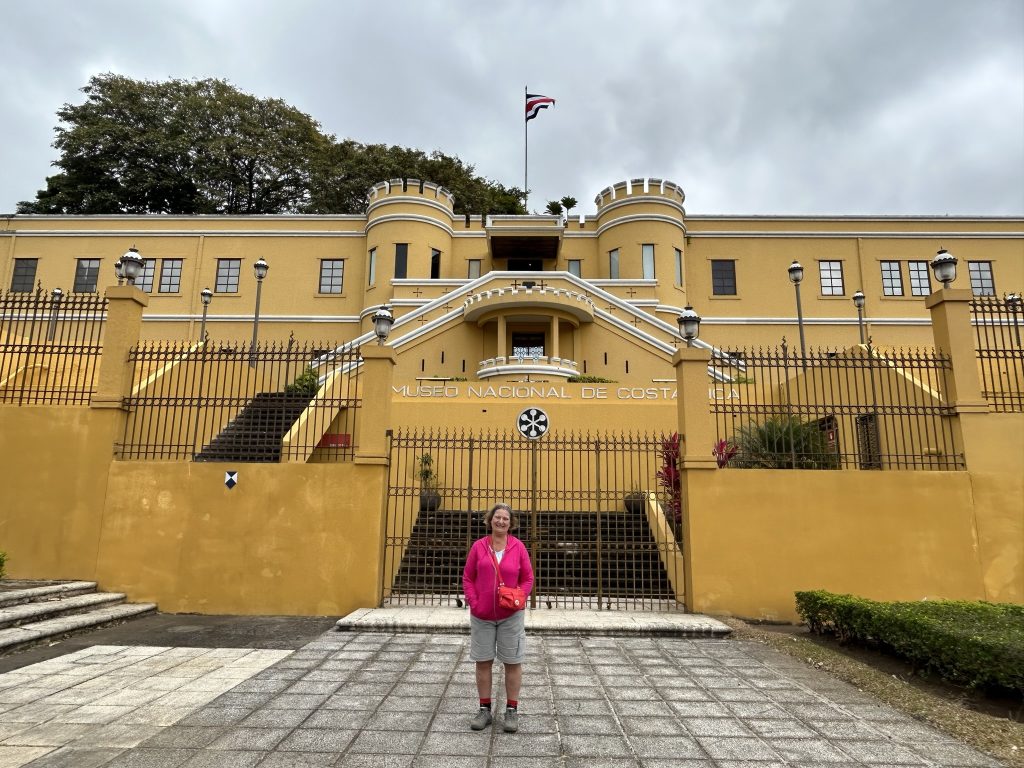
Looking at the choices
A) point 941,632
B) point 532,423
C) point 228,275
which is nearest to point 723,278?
point 532,423

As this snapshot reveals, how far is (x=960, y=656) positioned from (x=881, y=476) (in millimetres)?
3810

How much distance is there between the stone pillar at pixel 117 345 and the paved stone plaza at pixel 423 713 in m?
4.14

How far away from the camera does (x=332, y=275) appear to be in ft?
94.3

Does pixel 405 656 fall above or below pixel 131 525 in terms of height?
below

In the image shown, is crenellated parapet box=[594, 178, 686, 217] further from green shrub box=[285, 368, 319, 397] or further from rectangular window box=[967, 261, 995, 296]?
green shrub box=[285, 368, 319, 397]

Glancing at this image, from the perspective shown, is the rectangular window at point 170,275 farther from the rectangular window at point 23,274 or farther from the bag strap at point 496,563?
the bag strap at point 496,563

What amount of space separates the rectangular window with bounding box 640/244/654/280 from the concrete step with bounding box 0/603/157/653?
22.4 metres

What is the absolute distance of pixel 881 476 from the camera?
8.72 meters

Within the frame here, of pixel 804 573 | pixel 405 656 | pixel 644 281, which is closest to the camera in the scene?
pixel 405 656

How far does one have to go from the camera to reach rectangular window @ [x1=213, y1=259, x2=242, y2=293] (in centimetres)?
2842

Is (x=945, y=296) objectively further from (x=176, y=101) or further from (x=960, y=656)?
(x=176, y=101)

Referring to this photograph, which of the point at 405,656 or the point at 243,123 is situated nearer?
the point at 405,656

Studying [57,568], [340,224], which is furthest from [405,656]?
[340,224]

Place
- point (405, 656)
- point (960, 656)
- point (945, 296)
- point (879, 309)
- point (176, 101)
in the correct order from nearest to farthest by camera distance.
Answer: point (960, 656) → point (405, 656) → point (945, 296) → point (879, 309) → point (176, 101)
